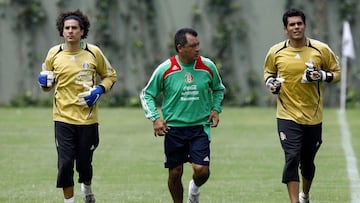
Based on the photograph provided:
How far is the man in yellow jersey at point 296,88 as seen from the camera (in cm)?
1027

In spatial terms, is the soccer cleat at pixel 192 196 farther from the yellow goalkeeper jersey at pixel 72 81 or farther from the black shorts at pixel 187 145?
the yellow goalkeeper jersey at pixel 72 81

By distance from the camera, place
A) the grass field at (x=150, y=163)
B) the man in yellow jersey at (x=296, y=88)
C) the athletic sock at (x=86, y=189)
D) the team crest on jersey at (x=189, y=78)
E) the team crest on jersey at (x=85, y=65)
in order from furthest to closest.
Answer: the grass field at (x=150, y=163), the athletic sock at (x=86, y=189), the team crest on jersey at (x=85, y=65), the man in yellow jersey at (x=296, y=88), the team crest on jersey at (x=189, y=78)

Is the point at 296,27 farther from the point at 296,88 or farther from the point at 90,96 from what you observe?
the point at 90,96

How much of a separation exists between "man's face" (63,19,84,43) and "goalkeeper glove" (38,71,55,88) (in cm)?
42

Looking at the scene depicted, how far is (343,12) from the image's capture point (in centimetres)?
2752

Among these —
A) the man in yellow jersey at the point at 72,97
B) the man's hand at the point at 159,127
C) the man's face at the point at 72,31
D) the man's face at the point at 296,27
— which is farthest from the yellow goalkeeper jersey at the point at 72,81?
the man's face at the point at 296,27

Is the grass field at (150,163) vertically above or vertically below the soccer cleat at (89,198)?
below

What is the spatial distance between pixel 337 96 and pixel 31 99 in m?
8.43

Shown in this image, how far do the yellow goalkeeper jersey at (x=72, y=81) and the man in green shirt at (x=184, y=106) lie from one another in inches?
25.0

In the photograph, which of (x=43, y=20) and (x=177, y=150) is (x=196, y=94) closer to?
(x=177, y=150)

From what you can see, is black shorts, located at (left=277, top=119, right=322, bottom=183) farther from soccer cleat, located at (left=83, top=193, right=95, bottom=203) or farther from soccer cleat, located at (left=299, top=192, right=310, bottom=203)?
soccer cleat, located at (left=83, top=193, right=95, bottom=203)

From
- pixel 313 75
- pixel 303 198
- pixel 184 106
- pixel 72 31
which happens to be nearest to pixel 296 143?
pixel 313 75

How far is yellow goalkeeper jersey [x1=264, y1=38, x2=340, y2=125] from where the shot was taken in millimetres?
10344

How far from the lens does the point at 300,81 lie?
1031 centimetres
